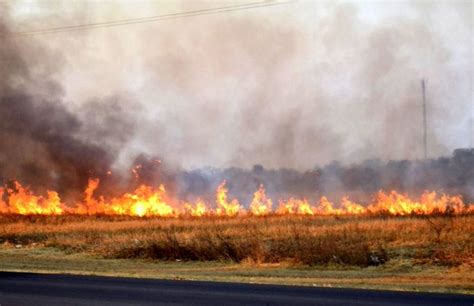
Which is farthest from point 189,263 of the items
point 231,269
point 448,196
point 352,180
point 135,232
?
point 352,180

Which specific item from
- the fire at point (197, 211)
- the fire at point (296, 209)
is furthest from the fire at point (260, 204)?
the fire at point (197, 211)

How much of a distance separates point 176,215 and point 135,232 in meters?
16.2

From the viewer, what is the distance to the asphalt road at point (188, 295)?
13508 millimetres

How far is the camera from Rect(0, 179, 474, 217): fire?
51750 millimetres

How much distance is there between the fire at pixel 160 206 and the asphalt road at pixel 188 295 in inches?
1341

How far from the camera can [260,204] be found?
60.4 meters

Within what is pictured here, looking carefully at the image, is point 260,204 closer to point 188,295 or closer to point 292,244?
point 292,244

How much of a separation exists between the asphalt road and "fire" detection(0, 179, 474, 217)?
34073mm

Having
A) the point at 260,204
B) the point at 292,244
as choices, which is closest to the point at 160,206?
the point at 260,204

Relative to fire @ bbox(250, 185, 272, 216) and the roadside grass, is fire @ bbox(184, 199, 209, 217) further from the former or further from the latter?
the roadside grass

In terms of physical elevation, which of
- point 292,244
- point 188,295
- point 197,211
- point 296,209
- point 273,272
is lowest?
point 273,272

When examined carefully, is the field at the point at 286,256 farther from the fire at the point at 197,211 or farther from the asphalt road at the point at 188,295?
the fire at the point at 197,211

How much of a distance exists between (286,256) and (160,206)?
3220cm

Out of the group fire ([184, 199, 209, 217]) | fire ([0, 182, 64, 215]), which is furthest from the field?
fire ([0, 182, 64, 215])
